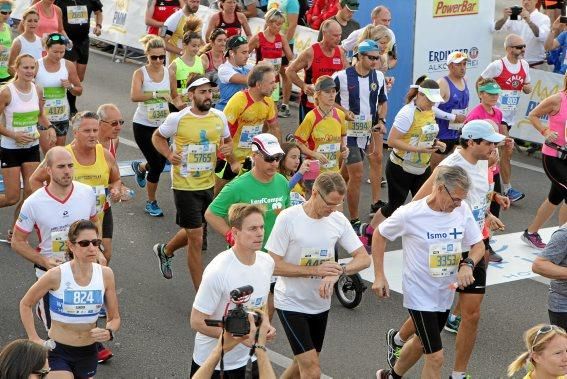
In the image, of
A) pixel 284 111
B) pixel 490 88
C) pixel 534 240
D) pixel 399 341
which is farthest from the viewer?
pixel 284 111

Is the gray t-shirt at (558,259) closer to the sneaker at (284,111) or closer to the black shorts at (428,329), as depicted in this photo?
the black shorts at (428,329)

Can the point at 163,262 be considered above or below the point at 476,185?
below

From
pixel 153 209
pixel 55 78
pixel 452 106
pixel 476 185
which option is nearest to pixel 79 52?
pixel 55 78

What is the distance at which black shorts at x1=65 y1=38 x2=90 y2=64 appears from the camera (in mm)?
16619

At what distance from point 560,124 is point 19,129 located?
5261 mm

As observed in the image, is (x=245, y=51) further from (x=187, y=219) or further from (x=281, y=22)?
(x=187, y=219)

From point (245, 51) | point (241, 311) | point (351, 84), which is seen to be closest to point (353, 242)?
point (241, 311)

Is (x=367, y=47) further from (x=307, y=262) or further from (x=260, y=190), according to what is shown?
(x=307, y=262)

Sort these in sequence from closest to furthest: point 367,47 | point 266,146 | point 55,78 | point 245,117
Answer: point 266,146
point 245,117
point 367,47
point 55,78

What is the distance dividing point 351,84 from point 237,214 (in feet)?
18.3

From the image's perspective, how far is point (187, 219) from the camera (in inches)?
402

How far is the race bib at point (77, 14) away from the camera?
16562mm

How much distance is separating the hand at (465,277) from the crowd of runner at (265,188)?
0.01m

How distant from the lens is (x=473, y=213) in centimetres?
902
